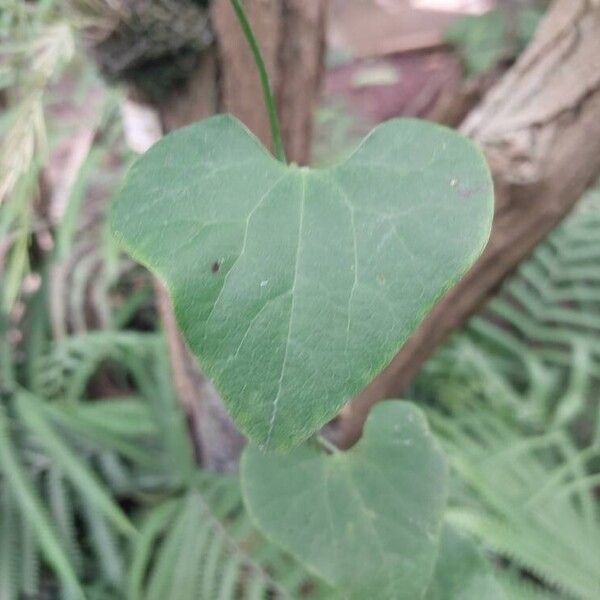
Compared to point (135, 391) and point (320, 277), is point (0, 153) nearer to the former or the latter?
point (320, 277)

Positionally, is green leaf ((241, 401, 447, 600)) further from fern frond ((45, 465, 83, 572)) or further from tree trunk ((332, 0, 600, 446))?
fern frond ((45, 465, 83, 572))

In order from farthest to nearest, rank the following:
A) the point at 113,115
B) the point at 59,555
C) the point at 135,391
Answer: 1. the point at 135,391
2. the point at 113,115
3. the point at 59,555

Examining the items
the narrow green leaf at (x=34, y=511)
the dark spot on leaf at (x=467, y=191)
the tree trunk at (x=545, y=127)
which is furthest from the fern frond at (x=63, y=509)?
the dark spot on leaf at (x=467, y=191)

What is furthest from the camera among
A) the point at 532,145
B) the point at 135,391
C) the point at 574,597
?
the point at 135,391

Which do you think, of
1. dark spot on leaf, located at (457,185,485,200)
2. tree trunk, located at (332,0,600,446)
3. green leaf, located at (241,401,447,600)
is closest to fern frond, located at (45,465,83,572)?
green leaf, located at (241,401,447,600)

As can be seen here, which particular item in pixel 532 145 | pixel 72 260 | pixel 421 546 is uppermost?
pixel 532 145

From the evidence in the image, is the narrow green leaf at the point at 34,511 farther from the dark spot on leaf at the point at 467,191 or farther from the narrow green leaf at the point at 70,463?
the dark spot on leaf at the point at 467,191

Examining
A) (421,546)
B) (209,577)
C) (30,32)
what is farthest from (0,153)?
(209,577)
